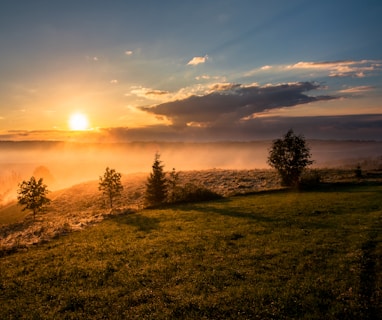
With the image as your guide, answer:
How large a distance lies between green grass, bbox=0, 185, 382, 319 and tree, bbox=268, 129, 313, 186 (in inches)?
1393

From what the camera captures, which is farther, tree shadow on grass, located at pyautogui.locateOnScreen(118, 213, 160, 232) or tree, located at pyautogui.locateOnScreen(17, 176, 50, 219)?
tree, located at pyautogui.locateOnScreen(17, 176, 50, 219)

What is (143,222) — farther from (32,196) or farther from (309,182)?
(32,196)

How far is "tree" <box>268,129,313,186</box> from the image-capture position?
72.5 m

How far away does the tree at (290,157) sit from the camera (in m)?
72.5

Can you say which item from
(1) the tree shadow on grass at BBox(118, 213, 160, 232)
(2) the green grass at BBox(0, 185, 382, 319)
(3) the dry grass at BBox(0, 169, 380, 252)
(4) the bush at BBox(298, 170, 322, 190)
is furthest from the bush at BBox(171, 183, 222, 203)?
(2) the green grass at BBox(0, 185, 382, 319)

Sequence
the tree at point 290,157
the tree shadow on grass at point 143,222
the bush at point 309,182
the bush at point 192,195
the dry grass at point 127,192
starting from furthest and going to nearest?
the dry grass at point 127,192, the tree at point 290,157, the bush at point 309,182, the bush at point 192,195, the tree shadow on grass at point 143,222

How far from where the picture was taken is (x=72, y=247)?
101 feet

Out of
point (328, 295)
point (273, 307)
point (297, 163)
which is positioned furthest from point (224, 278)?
point (297, 163)

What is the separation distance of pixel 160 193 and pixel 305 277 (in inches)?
1995

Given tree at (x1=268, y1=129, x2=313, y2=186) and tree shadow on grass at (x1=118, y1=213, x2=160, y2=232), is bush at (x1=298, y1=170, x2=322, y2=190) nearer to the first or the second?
tree at (x1=268, y1=129, x2=313, y2=186)

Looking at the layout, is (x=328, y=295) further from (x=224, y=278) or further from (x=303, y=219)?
(x=303, y=219)

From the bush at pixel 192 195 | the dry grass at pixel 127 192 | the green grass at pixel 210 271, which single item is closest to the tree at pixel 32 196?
the dry grass at pixel 127 192

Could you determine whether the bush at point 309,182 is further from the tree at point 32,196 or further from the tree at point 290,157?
the tree at point 32,196

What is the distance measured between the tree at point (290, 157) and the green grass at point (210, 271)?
35.4 meters
